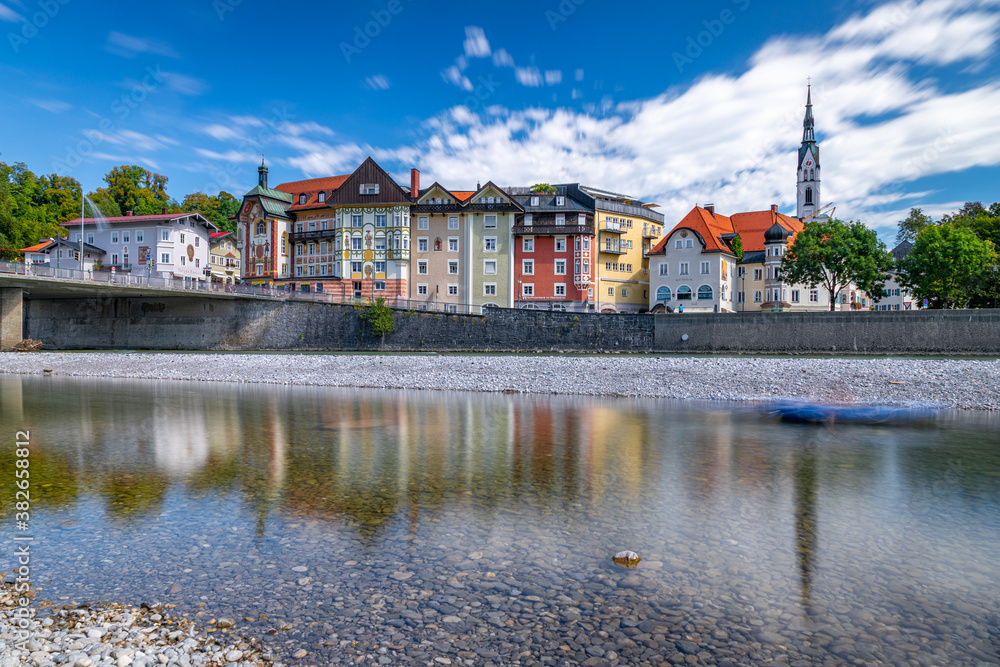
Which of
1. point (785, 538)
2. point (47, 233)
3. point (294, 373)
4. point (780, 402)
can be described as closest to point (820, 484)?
point (785, 538)

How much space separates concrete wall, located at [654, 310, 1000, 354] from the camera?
37.9 meters

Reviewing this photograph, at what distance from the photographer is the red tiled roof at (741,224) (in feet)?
222

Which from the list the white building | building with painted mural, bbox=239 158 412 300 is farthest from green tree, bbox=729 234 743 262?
the white building

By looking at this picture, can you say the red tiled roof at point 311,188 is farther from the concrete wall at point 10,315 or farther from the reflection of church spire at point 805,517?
the reflection of church spire at point 805,517

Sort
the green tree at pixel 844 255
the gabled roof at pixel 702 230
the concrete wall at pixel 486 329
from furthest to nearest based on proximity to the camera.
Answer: the gabled roof at pixel 702 230, the green tree at pixel 844 255, the concrete wall at pixel 486 329

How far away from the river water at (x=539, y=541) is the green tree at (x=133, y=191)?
86115 millimetres

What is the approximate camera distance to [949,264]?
2133 inches

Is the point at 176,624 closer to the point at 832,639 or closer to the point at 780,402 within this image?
the point at 832,639

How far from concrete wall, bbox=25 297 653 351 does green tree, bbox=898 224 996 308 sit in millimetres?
30154

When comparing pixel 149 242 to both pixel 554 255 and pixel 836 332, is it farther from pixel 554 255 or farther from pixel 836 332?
pixel 836 332

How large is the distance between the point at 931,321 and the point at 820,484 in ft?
118

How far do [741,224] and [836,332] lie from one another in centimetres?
4302

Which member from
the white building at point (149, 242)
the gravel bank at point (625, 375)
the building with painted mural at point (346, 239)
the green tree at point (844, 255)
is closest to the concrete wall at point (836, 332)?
the gravel bank at point (625, 375)

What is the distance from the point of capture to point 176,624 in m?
4.97
